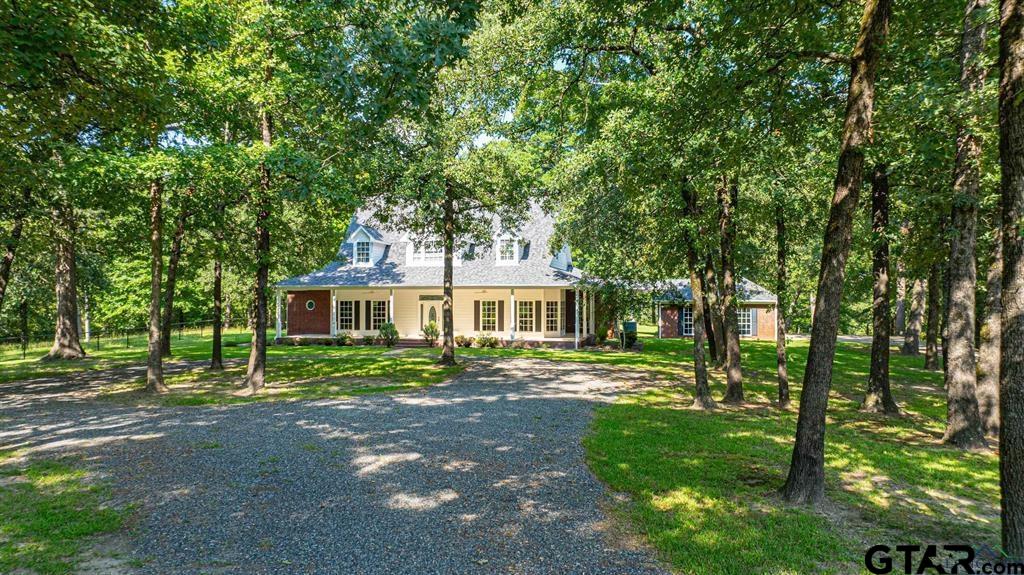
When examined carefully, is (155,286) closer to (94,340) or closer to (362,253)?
(362,253)

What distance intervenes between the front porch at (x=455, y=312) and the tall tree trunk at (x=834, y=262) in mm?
19078

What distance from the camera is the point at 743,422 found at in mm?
9461

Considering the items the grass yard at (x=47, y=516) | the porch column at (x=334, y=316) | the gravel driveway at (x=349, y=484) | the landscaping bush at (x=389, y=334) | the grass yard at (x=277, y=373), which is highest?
the porch column at (x=334, y=316)

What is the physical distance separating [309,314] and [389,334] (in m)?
5.46

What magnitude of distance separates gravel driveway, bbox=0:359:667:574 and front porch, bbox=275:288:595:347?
14980 mm

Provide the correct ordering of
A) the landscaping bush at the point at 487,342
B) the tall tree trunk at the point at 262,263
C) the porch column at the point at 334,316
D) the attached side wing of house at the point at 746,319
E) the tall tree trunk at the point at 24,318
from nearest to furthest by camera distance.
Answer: the tall tree trunk at the point at 262,263, the landscaping bush at the point at 487,342, the porch column at the point at 334,316, the tall tree trunk at the point at 24,318, the attached side wing of house at the point at 746,319

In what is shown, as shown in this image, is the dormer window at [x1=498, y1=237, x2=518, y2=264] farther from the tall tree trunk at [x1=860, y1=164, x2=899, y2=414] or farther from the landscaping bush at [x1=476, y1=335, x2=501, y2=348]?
the tall tree trunk at [x1=860, y1=164, x2=899, y2=414]

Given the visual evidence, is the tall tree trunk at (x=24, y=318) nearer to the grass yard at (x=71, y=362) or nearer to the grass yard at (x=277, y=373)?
the grass yard at (x=71, y=362)

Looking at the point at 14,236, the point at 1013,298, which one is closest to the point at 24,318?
the point at 14,236

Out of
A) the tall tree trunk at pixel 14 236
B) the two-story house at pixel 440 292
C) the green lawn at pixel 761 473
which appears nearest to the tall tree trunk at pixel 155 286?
the green lawn at pixel 761 473

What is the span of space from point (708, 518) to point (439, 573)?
2661 mm

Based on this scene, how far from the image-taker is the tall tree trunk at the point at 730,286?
36.1 ft

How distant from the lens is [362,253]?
28.2m

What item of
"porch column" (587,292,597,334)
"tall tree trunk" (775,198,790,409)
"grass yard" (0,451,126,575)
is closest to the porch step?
"porch column" (587,292,597,334)
